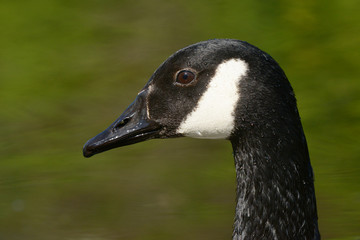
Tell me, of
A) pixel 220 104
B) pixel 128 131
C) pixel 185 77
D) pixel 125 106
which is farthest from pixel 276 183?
pixel 125 106

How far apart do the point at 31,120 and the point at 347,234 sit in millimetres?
3583

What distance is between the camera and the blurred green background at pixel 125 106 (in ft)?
18.7

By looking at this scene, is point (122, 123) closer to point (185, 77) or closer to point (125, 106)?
point (185, 77)

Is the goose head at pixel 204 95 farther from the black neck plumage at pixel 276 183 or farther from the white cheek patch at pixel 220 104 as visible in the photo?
the black neck plumage at pixel 276 183

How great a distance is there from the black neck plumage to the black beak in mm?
510

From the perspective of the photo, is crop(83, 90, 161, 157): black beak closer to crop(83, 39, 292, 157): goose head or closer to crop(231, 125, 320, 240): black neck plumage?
crop(83, 39, 292, 157): goose head

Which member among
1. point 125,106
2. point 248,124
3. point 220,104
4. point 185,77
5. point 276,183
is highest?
point 125,106

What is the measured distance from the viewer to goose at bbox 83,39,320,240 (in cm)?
373

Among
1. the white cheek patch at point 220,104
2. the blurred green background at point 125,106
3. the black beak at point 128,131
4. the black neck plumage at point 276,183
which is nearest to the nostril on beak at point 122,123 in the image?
the black beak at point 128,131

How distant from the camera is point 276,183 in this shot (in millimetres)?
3799

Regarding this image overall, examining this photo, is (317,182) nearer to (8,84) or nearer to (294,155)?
(294,155)

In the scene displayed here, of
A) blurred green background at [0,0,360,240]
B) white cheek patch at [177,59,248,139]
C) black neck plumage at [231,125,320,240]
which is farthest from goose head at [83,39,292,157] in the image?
blurred green background at [0,0,360,240]

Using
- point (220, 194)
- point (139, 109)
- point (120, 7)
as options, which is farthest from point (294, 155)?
point (120, 7)

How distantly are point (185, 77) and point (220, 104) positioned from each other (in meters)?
0.27
